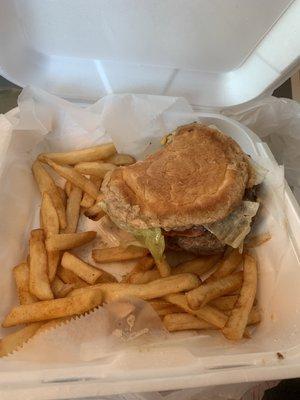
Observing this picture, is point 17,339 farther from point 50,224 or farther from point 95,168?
point 95,168

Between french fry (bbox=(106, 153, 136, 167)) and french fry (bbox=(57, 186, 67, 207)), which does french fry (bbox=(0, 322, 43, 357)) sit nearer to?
french fry (bbox=(57, 186, 67, 207))

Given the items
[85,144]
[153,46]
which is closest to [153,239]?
[85,144]

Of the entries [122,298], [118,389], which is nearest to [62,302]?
[122,298]

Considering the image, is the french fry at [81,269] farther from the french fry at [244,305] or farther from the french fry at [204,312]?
the french fry at [244,305]

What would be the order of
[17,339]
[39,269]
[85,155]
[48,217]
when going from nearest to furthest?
[17,339] < [39,269] < [48,217] < [85,155]

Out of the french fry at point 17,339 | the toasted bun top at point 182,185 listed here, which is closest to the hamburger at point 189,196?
the toasted bun top at point 182,185

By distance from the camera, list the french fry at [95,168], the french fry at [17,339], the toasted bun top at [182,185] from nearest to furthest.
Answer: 1. the french fry at [17,339]
2. the toasted bun top at [182,185]
3. the french fry at [95,168]
